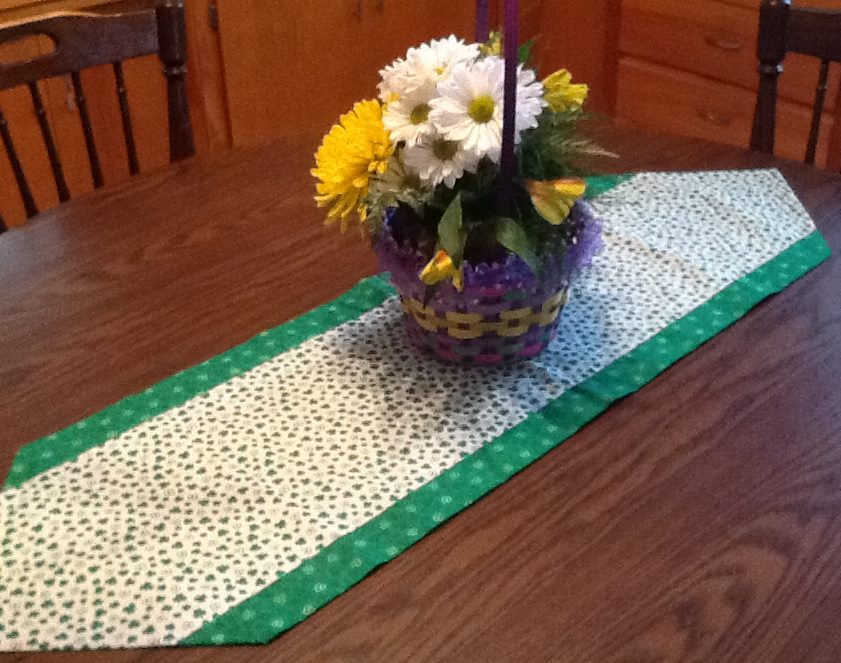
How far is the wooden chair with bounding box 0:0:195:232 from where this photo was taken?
1.31 m

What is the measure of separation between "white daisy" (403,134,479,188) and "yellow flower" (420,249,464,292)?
6 centimetres

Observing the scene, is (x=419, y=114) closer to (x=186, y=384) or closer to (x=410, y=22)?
(x=186, y=384)

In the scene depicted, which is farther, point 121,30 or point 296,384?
point 121,30

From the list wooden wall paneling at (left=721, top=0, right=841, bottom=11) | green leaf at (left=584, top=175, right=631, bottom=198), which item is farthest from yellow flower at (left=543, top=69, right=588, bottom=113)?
wooden wall paneling at (left=721, top=0, right=841, bottom=11)

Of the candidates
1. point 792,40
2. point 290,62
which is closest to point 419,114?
point 792,40

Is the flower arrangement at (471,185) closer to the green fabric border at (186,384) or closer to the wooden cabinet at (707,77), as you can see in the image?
the green fabric border at (186,384)

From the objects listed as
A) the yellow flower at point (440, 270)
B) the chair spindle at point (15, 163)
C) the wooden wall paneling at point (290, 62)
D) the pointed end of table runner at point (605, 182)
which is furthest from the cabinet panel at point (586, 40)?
the yellow flower at point (440, 270)

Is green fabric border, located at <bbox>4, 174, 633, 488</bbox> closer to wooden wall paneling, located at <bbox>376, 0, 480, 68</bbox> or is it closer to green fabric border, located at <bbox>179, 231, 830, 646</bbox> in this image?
green fabric border, located at <bbox>179, 231, 830, 646</bbox>

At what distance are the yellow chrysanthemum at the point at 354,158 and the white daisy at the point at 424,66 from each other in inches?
1.1

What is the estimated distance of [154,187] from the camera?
1.32 metres

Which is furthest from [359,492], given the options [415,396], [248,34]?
[248,34]

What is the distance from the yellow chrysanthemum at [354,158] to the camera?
0.86m

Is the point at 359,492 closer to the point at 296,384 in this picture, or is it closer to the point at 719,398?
the point at 296,384

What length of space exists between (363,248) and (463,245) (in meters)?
0.39
